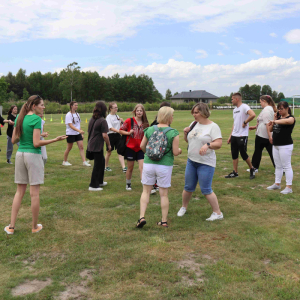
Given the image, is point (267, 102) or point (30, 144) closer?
point (30, 144)

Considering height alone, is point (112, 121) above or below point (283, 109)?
below

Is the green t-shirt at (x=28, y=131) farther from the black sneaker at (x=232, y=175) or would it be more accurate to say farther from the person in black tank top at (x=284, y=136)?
the black sneaker at (x=232, y=175)

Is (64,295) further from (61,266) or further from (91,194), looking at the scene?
(91,194)

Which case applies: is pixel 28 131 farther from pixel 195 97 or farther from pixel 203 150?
pixel 195 97

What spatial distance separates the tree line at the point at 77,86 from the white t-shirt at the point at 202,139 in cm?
9761

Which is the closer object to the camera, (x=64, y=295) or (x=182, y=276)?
(x=64, y=295)

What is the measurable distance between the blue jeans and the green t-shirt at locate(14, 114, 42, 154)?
7.67 feet

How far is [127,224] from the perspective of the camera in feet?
15.9

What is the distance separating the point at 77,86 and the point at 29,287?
101 metres

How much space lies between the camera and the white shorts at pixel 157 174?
180 inches

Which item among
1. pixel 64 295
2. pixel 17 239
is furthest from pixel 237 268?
pixel 17 239

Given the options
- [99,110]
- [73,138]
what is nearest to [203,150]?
[99,110]

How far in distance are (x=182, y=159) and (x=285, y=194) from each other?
196 inches

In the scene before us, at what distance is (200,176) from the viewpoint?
15.9 feet
